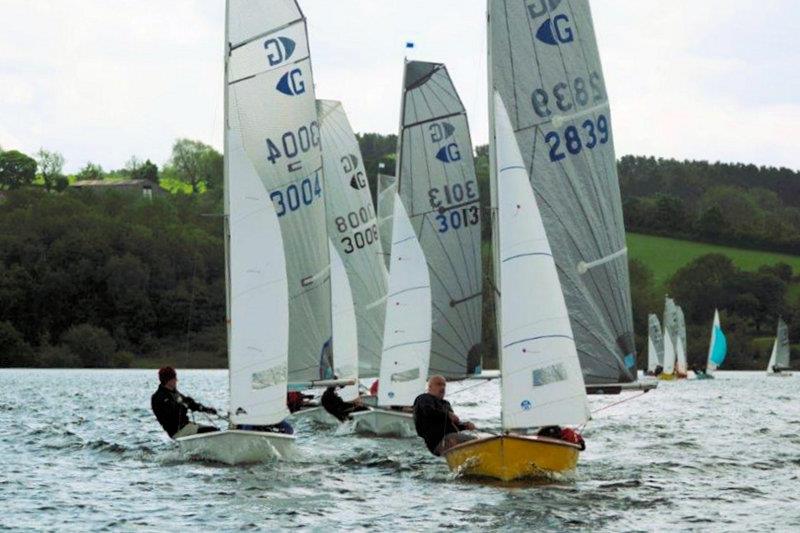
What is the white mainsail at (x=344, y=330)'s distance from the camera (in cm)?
3300

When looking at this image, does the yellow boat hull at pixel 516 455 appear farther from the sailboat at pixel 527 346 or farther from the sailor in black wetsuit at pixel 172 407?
the sailor in black wetsuit at pixel 172 407

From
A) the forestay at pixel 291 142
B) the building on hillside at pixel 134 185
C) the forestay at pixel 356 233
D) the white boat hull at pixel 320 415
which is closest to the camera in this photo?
the forestay at pixel 291 142

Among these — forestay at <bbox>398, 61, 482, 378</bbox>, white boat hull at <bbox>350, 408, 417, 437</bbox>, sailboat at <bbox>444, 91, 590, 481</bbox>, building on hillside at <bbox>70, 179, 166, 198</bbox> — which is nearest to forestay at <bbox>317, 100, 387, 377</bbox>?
forestay at <bbox>398, 61, 482, 378</bbox>

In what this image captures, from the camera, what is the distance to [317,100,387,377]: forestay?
35.4 metres

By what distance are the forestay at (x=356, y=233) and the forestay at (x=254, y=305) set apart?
1206 centimetres

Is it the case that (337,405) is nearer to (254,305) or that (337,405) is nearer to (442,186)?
(442,186)

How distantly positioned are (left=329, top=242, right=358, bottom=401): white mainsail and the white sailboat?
4.26 metres

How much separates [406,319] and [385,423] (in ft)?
6.71

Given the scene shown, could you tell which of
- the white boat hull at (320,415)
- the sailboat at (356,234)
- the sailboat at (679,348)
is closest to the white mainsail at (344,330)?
the white boat hull at (320,415)

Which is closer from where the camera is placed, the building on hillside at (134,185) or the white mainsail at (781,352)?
the white mainsail at (781,352)

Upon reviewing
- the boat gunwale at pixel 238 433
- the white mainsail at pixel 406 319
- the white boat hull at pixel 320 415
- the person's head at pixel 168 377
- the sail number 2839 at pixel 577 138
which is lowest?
the boat gunwale at pixel 238 433

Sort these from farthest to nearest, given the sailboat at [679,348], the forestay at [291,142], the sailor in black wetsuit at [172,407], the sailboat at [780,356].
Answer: the sailboat at [780,356] < the sailboat at [679,348] < the forestay at [291,142] < the sailor in black wetsuit at [172,407]

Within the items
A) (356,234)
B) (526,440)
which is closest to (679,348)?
(356,234)

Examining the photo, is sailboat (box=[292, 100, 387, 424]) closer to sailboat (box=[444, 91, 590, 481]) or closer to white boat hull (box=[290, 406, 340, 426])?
white boat hull (box=[290, 406, 340, 426])
